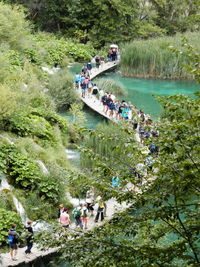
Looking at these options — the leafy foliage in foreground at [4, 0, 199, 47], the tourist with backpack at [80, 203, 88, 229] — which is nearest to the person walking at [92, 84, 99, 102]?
the leafy foliage in foreground at [4, 0, 199, 47]

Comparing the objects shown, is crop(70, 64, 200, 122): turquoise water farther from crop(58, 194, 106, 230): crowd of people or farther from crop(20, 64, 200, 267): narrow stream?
crop(58, 194, 106, 230): crowd of people

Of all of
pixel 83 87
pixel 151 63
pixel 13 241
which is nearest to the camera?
pixel 13 241

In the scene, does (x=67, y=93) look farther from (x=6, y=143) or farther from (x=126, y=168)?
(x=126, y=168)

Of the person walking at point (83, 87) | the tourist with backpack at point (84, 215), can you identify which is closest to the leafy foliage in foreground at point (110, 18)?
the person walking at point (83, 87)

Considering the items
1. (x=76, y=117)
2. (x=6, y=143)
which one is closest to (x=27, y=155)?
(x=6, y=143)

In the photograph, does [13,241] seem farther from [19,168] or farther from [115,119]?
[115,119]

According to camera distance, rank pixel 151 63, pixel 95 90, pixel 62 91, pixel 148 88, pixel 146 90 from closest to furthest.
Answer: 1. pixel 62 91
2. pixel 95 90
3. pixel 146 90
4. pixel 148 88
5. pixel 151 63

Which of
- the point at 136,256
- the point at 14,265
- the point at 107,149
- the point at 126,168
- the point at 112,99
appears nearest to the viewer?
the point at 136,256


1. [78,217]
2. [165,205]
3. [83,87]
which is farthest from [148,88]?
[165,205]

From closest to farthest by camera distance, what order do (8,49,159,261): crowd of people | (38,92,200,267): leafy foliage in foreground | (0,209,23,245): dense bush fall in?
(38,92,200,267): leafy foliage in foreground, (8,49,159,261): crowd of people, (0,209,23,245): dense bush

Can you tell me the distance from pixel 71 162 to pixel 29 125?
222cm

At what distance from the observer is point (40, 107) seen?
80.5 ft

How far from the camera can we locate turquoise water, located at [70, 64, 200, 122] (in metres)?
32.1

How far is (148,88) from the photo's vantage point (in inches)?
1388
